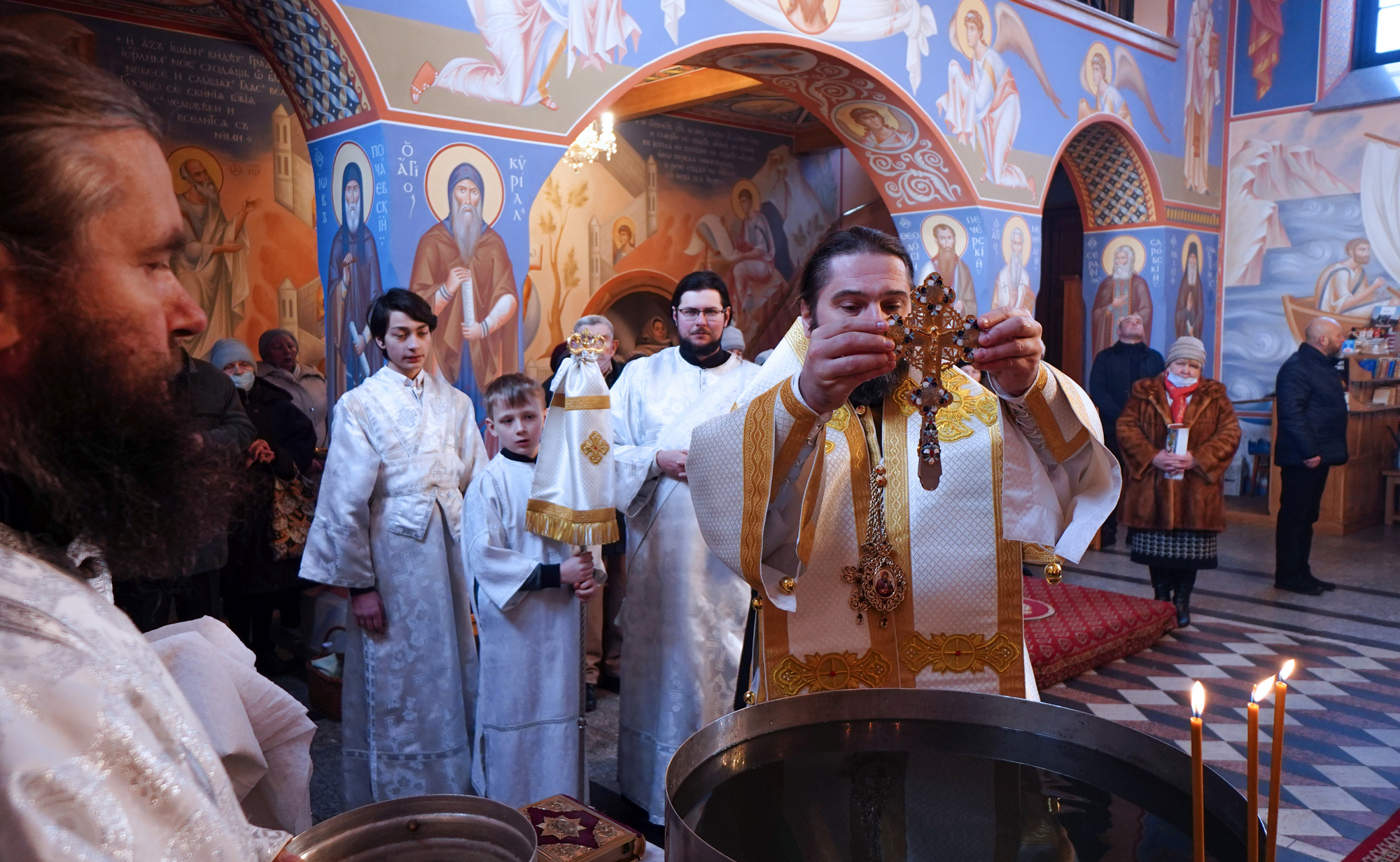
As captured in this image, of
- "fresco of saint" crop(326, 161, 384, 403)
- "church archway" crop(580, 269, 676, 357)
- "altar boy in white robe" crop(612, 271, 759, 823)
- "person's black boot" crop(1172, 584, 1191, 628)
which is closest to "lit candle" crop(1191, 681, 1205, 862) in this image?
"altar boy in white robe" crop(612, 271, 759, 823)

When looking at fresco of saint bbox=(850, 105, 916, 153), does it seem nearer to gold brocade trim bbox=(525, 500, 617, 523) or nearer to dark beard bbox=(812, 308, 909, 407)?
gold brocade trim bbox=(525, 500, 617, 523)

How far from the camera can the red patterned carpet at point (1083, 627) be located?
17.3 ft

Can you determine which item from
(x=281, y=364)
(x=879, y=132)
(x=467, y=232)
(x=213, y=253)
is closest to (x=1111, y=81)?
(x=879, y=132)

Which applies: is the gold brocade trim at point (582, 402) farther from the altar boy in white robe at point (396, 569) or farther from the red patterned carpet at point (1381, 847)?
the red patterned carpet at point (1381, 847)

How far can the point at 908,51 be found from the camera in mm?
8367

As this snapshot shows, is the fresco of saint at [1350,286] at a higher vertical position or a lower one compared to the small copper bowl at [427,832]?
higher

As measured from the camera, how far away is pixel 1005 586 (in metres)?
2.04

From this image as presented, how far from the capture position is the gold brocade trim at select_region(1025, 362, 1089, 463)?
72.2 inches

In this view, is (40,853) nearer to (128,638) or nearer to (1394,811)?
(128,638)

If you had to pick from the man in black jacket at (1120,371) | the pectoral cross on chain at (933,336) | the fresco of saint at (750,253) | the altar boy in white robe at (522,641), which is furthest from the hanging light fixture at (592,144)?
the pectoral cross on chain at (933,336)

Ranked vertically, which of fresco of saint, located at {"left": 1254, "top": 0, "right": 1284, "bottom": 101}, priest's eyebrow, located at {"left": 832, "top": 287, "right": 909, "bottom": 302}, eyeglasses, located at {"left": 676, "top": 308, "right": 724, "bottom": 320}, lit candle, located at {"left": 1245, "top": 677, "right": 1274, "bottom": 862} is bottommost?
lit candle, located at {"left": 1245, "top": 677, "right": 1274, "bottom": 862}

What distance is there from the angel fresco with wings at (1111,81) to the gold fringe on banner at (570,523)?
29.3 ft

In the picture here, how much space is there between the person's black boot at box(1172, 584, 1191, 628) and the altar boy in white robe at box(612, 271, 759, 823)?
406cm

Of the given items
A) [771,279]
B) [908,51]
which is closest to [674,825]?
[908,51]
